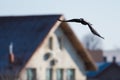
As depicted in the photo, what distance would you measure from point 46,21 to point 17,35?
69.3 inches

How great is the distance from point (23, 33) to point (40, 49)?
1182 mm

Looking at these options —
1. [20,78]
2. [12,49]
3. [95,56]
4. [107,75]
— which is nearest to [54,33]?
[12,49]

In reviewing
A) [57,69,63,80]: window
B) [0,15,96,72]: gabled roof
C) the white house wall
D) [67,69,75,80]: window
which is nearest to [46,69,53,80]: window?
the white house wall

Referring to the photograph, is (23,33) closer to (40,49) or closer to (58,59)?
(40,49)

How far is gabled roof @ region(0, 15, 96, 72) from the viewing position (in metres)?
28.4

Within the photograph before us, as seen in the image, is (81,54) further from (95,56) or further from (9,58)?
(95,56)

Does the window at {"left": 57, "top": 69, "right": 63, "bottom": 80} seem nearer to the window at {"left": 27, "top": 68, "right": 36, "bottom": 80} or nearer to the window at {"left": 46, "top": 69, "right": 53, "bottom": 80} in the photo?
the window at {"left": 46, "top": 69, "right": 53, "bottom": 80}

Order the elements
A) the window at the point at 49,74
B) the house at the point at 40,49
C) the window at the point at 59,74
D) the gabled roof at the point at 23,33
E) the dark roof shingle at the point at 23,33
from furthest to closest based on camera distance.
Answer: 1. the window at the point at 59,74
2. the window at the point at 49,74
3. the dark roof shingle at the point at 23,33
4. the gabled roof at the point at 23,33
5. the house at the point at 40,49

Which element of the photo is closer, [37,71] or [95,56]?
[37,71]

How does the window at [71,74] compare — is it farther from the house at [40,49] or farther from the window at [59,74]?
the window at [59,74]

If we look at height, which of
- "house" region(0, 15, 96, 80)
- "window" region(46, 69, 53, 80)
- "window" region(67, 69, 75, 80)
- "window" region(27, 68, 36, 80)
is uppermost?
"house" region(0, 15, 96, 80)

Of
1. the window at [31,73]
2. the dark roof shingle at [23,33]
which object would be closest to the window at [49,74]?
the window at [31,73]

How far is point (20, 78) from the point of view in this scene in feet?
87.7

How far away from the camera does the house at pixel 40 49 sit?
28.2 meters
